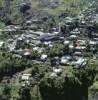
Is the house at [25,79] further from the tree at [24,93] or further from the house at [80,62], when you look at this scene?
the house at [80,62]

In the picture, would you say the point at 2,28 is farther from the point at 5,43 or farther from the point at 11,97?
the point at 11,97

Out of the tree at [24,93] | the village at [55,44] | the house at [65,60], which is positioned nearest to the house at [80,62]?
the village at [55,44]

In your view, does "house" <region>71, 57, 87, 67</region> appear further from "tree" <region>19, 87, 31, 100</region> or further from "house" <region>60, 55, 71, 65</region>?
"tree" <region>19, 87, 31, 100</region>

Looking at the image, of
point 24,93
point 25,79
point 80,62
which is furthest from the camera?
point 80,62

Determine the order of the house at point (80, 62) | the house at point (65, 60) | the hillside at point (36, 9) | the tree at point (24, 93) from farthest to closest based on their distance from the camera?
the hillside at point (36, 9) < the house at point (65, 60) < the house at point (80, 62) < the tree at point (24, 93)

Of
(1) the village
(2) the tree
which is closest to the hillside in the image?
(1) the village

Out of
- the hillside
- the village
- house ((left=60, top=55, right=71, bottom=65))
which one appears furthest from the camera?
the hillside

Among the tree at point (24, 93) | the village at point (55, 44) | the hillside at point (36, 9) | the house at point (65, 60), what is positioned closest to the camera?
the tree at point (24, 93)

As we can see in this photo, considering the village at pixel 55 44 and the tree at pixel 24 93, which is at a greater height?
the tree at pixel 24 93

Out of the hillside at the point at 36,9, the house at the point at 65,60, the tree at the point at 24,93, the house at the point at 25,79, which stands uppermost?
the tree at the point at 24,93

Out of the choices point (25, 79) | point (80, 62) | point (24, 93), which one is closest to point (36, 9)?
point (80, 62)

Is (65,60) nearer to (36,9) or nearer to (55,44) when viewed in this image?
(55,44)
